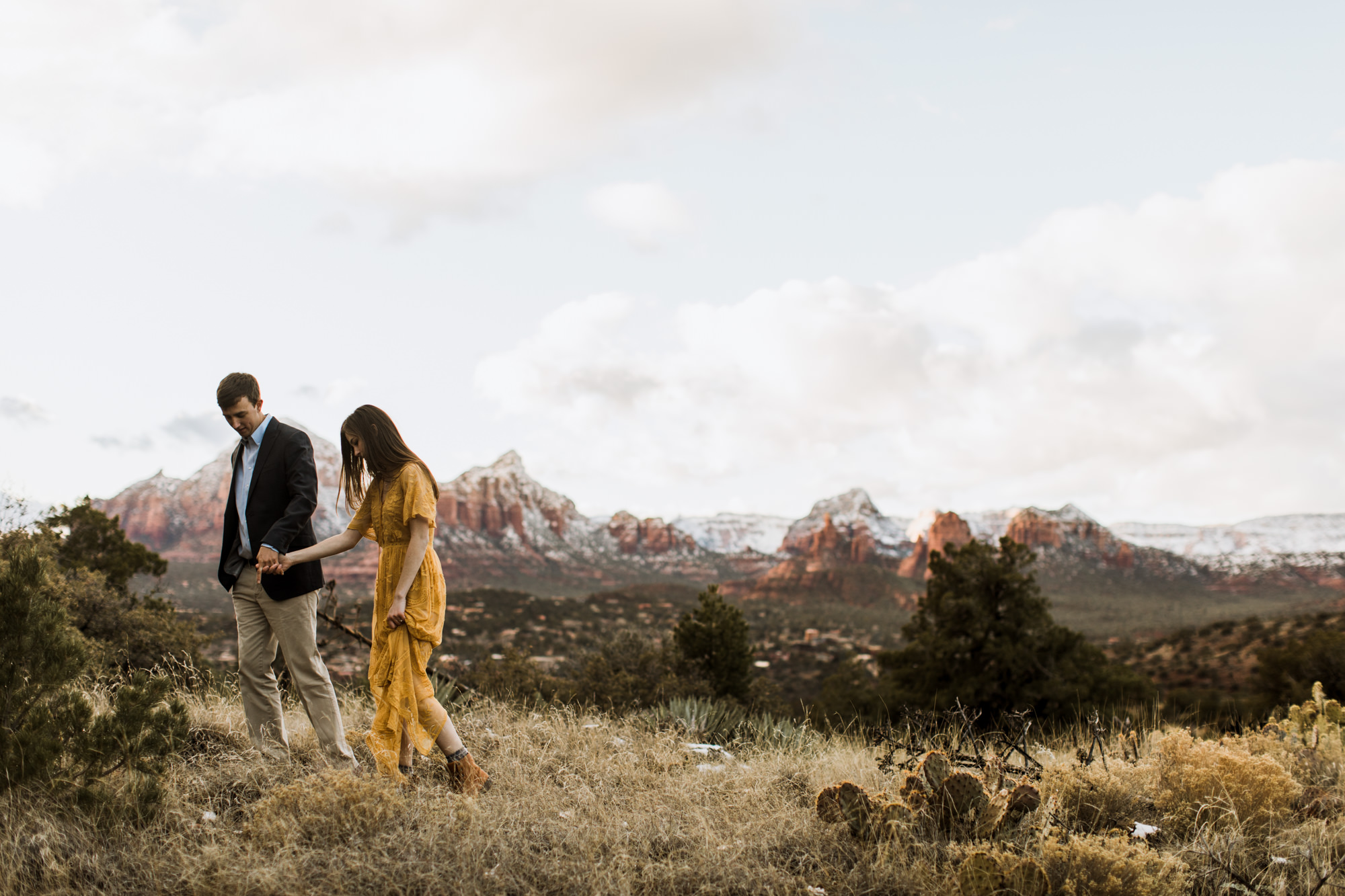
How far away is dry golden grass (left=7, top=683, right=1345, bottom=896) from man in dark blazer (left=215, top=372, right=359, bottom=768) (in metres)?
0.25

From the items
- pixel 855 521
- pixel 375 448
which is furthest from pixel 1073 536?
pixel 375 448

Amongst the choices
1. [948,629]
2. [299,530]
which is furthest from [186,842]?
[948,629]

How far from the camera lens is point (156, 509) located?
109 metres

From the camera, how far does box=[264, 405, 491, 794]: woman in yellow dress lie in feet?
12.2

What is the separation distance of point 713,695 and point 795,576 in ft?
267

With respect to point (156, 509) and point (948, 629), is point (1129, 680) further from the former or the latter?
point (156, 509)

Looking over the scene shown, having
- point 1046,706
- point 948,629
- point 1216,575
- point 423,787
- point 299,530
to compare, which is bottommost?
point 1216,575

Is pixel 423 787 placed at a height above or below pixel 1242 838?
above

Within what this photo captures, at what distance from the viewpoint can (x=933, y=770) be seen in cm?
349

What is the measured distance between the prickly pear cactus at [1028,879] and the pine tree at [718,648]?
11.7m

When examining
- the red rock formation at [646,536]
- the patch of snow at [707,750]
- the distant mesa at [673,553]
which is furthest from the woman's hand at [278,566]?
the red rock formation at [646,536]

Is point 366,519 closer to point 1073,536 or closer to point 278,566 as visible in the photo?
point 278,566

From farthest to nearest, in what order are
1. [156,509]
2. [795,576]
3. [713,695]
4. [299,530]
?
1. [156,509]
2. [795,576]
3. [713,695]
4. [299,530]

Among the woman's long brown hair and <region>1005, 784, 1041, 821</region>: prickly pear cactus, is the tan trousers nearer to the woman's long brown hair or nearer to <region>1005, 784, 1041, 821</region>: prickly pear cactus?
the woman's long brown hair
